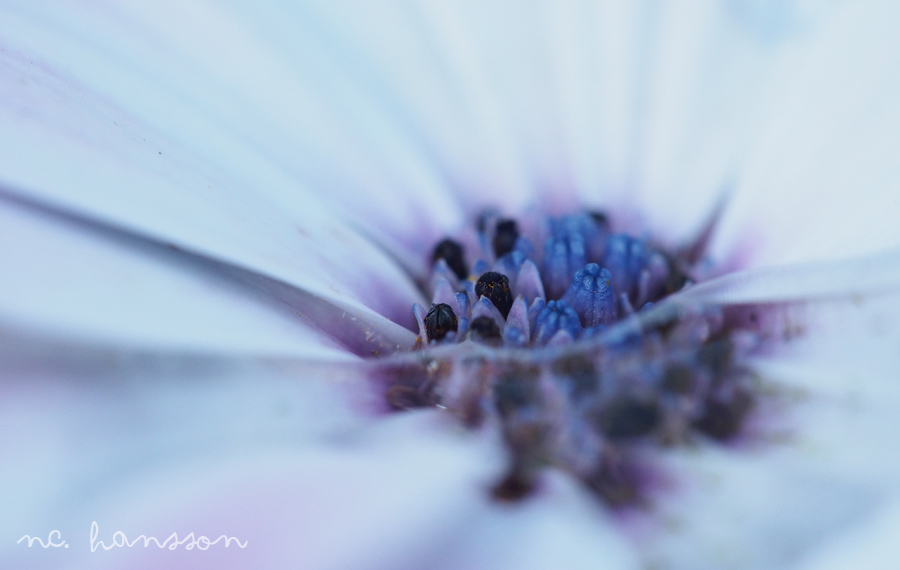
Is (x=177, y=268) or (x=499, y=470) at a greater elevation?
(x=177, y=268)

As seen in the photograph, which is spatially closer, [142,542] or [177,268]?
[142,542]

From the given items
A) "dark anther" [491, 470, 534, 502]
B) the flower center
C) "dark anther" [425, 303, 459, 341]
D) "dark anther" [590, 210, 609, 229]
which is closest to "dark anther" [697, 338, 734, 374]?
the flower center

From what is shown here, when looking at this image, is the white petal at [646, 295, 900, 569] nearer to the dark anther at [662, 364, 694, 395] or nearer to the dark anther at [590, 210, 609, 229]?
the dark anther at [662, 364, 694, 395]

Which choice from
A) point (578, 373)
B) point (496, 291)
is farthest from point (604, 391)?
point (496, 291)

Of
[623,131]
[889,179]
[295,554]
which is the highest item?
[623,131]

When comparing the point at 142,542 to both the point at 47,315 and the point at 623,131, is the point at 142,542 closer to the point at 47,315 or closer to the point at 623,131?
the point at 47,315

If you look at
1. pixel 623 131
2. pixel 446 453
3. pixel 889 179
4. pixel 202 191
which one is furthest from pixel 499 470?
pixel 623 131
